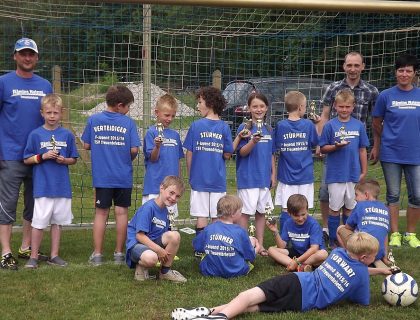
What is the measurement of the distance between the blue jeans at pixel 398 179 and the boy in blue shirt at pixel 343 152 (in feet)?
1.12

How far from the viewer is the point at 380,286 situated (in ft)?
19.4

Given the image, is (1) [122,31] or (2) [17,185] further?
(1) [122,31]

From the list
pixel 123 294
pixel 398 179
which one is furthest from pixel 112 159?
pixel 398 179

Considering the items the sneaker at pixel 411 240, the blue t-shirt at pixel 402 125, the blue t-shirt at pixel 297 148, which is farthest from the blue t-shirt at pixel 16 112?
the sneaker at pixel 411 240

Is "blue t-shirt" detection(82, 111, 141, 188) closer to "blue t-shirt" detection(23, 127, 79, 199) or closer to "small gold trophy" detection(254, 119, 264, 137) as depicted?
"blue t-shirt" detection(23, 127, 79, 199)

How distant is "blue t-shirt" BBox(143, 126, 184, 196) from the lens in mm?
6598

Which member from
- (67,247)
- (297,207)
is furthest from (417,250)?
(67,247)

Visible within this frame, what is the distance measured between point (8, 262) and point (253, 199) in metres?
2.53

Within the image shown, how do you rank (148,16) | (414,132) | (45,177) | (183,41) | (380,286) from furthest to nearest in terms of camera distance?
(183,41)
(148,16)
(414,132)
(45,177)
(380,286)

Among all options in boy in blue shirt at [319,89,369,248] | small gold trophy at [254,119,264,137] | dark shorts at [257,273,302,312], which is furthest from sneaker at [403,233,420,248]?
dark shorts at [257,273,302,312]

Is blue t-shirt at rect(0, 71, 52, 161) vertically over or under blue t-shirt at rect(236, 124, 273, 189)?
over

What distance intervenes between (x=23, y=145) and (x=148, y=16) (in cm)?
265

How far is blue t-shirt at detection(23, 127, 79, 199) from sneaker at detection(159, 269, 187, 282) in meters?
1.27

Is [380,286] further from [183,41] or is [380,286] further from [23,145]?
[183,41]
